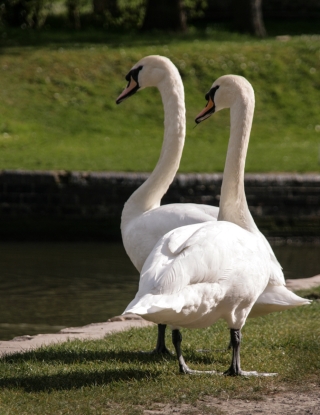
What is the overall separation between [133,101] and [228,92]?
1318 centimetres

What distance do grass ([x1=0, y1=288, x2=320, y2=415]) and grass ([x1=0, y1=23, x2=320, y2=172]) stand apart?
7980 mm

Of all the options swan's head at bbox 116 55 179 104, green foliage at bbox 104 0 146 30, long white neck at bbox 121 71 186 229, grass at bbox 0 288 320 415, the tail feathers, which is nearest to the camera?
grass at bbox 0 288 320 415

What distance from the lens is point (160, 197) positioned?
21.4 ft

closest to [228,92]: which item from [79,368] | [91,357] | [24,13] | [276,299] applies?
[276,299]

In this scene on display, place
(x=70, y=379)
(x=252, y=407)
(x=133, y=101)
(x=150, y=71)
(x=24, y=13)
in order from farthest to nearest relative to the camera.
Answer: (x=24, y=13) < (x=133, y=101) < (x=150, y=71) < (x=70, y=379) < (x=252, y=407)

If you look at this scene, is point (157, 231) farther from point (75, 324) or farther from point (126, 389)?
point (75, 324)

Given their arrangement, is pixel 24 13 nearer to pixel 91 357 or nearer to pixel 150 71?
pixel 150 71

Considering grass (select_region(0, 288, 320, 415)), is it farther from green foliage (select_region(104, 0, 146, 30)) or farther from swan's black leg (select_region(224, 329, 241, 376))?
green foliage (select_region(104, 0, 146, 30))

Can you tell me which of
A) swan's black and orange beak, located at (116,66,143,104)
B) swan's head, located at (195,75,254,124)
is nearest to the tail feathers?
swan's head, located at (195,75,254,124)

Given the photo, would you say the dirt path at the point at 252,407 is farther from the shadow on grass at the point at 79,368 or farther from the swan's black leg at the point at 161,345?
the swan's black leg at the point at 161,345

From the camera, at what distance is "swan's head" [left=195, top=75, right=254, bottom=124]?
571cm

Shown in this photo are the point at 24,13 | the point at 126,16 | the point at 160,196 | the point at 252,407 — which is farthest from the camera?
the point at 126,16

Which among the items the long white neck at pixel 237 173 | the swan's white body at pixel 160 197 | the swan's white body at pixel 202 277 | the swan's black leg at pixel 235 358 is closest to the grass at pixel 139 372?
the swan's black leg at pixel 235 358

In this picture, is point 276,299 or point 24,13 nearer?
point 276,299
